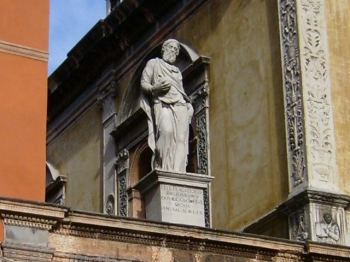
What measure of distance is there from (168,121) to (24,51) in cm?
217

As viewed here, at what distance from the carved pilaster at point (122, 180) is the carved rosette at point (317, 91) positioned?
5.35 m

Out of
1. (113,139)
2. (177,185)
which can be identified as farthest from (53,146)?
(177,185)

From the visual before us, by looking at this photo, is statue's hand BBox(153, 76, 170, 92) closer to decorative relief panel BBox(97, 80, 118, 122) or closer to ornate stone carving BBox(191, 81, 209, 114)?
ornate stone carving BBox(191, 81, 209, 114)

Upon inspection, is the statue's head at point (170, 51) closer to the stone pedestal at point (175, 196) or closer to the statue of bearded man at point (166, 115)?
the statue of bearded man at point (166, 115)

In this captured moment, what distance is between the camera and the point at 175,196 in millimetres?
15797

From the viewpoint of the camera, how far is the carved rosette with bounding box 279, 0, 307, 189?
18.1m

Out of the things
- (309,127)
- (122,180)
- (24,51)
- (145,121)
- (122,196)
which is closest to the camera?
(24,51)

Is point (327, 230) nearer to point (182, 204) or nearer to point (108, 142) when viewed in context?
point (182, 204)

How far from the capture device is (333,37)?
747 inches

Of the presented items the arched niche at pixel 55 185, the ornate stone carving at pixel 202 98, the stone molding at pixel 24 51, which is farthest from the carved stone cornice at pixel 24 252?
the arched niche at pixel 55 185

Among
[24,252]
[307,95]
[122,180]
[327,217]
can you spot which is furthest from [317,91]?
[24,252]

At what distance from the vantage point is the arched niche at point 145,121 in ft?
67.5

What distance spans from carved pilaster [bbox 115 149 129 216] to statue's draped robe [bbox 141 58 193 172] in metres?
6.19

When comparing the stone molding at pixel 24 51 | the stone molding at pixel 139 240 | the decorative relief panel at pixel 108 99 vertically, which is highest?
the decorative relief panel at pixel 108 99
